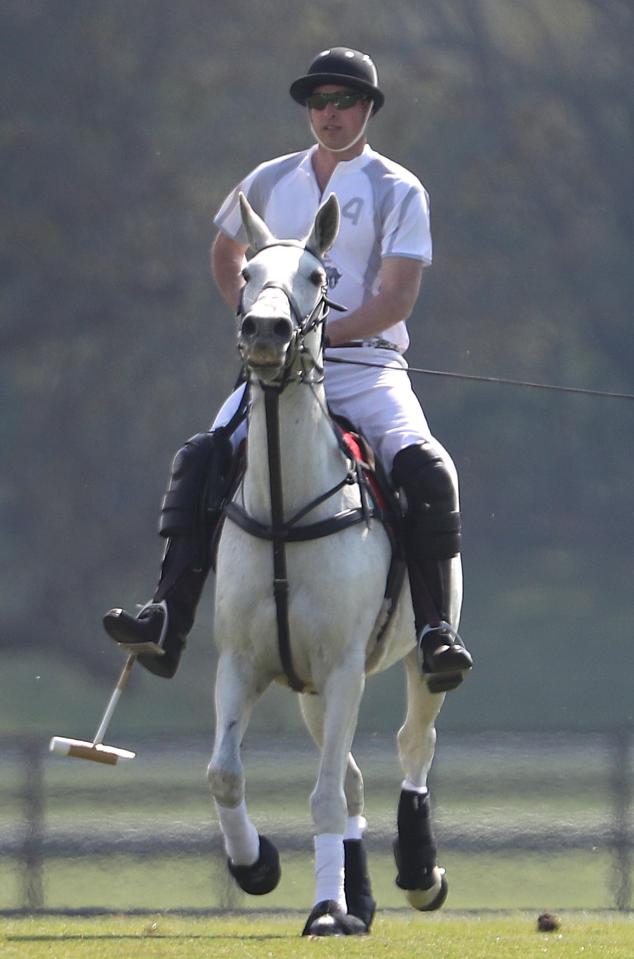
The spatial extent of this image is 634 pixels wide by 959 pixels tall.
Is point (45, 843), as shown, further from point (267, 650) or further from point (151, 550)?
point (267, 650)

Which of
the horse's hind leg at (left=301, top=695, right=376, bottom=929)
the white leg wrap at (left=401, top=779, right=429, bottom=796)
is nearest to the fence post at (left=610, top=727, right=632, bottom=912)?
the white leg wrap at (left=401, top=779, right=429, bottom=796)

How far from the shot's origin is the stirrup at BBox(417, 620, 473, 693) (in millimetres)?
6148

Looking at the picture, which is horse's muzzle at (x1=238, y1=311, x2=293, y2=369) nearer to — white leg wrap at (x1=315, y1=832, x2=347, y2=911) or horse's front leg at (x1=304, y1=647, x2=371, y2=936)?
horse's front leg at (x1=304, y1=647, x2=371, y2=936)

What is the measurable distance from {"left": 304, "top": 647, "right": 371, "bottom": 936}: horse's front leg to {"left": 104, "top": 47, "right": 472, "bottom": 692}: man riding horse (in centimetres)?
43

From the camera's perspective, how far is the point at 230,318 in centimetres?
1758

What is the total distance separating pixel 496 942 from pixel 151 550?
34.5ft

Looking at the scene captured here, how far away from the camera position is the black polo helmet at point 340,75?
6535mm

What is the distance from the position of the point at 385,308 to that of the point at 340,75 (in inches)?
31.2

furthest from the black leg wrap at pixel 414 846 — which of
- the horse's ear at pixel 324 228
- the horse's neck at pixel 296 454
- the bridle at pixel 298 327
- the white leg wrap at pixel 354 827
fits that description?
the horse's ear at pixel 324 228

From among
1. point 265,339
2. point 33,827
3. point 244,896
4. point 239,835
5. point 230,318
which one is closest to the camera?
point 265,339

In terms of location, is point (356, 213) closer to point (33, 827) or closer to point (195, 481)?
point (195, 481)

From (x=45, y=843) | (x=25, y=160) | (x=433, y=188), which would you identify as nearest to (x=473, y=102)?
(x=433, y=188)

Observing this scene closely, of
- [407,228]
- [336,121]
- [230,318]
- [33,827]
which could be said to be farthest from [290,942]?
[230,318]

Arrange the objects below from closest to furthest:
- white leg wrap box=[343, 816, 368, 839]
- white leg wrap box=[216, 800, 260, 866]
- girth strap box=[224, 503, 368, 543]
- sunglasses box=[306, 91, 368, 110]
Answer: girth strap box=[224, 503, 368, 543] → white leg wrap box=[216, 800, 260, 866] → sunglasses box=[306, 91, 368, 110] → white leg wrap box=[343, 816, 368, 839]
